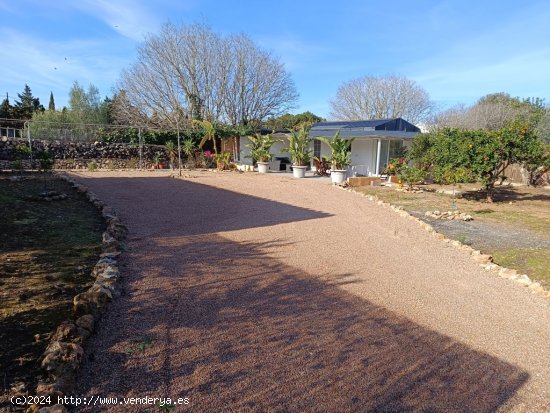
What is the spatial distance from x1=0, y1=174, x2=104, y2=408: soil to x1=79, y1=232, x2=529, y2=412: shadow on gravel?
0.45m

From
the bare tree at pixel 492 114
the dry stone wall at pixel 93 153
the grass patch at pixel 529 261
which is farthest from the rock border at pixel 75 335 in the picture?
the bare tree at pixel 492 114

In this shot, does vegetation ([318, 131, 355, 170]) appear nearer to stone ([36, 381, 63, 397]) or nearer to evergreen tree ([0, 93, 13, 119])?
stone ([36, 381, 63, 397])

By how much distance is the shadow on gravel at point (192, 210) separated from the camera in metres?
6.93

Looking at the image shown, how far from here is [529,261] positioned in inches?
223

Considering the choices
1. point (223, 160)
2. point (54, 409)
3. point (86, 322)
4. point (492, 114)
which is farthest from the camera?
point (492, 114)

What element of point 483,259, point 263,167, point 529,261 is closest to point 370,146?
point 263,167

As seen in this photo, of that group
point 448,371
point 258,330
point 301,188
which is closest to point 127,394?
point 258,330

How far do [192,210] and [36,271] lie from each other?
186 inches

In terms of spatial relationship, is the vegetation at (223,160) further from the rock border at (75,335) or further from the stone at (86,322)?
the stone at (86,322)

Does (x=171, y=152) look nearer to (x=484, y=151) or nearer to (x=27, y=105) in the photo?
(x=484, y=151)

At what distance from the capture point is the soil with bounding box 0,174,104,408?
264cm

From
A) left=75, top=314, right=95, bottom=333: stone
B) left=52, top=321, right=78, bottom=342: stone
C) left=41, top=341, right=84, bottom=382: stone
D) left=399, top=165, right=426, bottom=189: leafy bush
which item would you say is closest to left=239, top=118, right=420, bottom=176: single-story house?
left=399, top=165, right=426, bottom=189: leafy bush

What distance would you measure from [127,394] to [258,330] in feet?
3.86

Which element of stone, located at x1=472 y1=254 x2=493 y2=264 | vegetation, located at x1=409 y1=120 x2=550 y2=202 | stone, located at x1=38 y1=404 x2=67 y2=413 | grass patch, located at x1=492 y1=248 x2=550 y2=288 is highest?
vegetation, located at x1=409 y1=120 x2=550 y2=202
